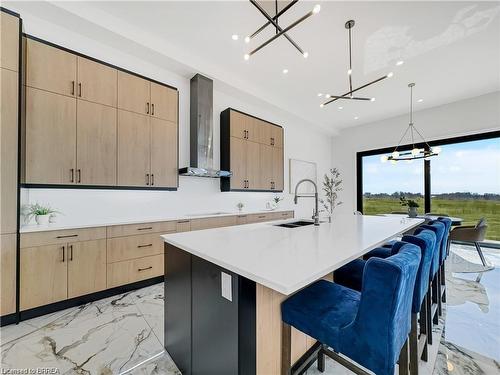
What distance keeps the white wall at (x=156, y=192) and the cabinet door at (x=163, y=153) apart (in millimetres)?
280

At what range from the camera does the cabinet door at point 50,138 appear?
2.26m

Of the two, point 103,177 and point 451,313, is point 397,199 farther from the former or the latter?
point 103,177

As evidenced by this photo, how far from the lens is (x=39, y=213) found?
2.29 meters

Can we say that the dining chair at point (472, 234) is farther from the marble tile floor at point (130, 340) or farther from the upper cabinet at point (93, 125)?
the upper cabinet at point (93, 125)

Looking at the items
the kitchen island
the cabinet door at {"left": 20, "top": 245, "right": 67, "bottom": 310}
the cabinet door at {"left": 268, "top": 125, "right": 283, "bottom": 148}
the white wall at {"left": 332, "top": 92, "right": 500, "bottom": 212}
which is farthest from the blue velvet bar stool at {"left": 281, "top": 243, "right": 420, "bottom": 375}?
the white wall at {"left": 332, "top": 92, "right": 500, "bottom": 212}

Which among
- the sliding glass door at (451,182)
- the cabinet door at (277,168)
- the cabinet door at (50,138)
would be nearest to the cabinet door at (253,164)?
the cabinet door at (277,168)

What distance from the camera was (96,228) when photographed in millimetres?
2434

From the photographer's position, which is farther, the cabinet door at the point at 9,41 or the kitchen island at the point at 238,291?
the cabinet door at the point at 9,41

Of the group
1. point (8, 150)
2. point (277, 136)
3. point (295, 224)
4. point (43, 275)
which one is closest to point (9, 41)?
point (8, 150)

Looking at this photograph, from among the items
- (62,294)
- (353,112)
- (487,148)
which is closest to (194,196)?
(62,294)

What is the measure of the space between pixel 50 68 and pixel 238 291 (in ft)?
10.2

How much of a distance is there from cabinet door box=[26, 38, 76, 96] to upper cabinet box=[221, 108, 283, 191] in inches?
91.3

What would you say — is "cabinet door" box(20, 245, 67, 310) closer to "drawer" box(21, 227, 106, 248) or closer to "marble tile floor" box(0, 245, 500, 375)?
"drawer" box(21, 227, 106, 248)

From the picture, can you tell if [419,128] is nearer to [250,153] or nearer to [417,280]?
[250,153]
